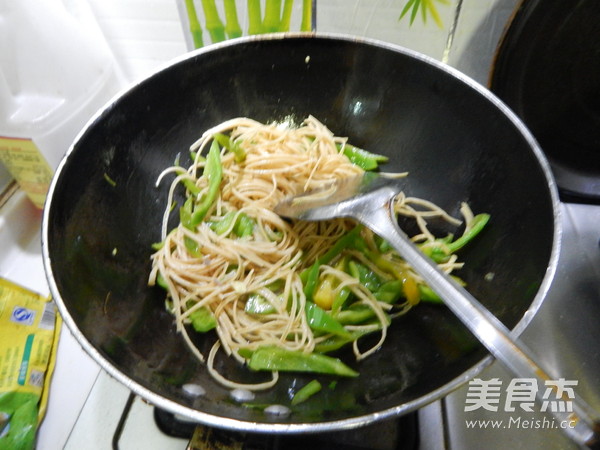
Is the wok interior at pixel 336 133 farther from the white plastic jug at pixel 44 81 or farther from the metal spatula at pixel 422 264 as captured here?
the white plastic jug at pixel 44 81

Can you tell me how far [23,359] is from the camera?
43.7 inches

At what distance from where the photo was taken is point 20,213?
139 centimetres

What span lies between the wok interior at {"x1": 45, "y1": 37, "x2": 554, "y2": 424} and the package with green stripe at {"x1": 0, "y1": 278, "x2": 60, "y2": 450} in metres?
0.43

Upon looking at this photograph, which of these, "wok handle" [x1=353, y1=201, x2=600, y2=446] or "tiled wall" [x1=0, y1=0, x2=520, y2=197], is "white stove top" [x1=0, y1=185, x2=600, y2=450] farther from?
"tiled wall" [x1=0, y1=0, x2=520, y2=197]

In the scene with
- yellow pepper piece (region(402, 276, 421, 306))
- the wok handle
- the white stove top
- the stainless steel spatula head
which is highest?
the wok handle

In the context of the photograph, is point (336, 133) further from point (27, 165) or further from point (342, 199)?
point (27, 165)

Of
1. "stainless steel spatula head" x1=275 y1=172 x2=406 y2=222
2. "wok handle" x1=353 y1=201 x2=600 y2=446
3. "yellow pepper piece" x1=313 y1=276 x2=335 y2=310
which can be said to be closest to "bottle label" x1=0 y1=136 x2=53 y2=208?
"stainless steel spatula head" x1=275 y1=172 x2=406 y2=222

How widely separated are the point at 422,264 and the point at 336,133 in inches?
23.0

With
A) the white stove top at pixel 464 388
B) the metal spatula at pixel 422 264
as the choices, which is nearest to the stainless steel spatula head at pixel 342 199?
the metal spatula at pixel 422 264

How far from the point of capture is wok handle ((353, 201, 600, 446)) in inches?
20.6

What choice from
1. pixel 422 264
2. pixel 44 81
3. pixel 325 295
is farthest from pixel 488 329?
pixel 44 81

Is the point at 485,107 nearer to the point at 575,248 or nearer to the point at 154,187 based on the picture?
the point at 575,248

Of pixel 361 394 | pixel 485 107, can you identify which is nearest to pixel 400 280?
pixel 361 394

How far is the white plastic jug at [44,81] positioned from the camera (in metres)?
1.25
